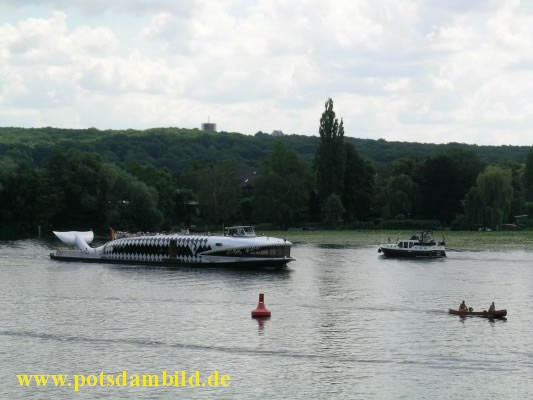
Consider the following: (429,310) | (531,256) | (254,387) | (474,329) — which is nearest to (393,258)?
(531,256)

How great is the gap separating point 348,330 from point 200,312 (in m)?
12.6

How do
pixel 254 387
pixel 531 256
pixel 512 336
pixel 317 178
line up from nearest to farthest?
1. pixel 254 387
2. pixel 512 336
3. pixel 531 256
4. pixel 317 178

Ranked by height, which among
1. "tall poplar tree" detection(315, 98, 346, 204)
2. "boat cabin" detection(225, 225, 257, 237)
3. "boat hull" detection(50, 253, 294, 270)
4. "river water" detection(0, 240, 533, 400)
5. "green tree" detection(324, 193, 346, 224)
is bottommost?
"river water" detection(0, 240, 533, 400)

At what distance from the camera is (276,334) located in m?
59.4

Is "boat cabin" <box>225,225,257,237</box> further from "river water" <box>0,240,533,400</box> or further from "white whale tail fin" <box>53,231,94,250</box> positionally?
"white whale tail fin" <box>53,231,94,250</box>

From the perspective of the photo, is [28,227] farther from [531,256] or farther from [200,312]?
[200,312]

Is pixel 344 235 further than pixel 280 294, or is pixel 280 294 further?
pixel 344 235

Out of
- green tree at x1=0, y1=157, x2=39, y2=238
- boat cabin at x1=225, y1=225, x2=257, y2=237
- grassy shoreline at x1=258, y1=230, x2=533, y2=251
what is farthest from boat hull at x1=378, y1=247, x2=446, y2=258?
green tree at x1=0, y1=157, x2=39, y2=238

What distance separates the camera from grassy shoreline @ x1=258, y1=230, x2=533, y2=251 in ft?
469

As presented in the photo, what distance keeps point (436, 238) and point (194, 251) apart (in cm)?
6479

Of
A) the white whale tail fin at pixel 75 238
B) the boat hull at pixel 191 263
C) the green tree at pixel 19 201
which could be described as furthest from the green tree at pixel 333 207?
the boat hull at pixel 191 263

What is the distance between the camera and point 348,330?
61000 millimetres

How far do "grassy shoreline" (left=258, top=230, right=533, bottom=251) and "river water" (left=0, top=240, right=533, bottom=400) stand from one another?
4539 cm

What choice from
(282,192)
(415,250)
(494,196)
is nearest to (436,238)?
(494,196)
